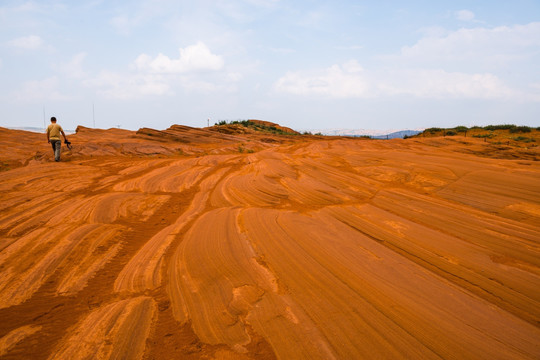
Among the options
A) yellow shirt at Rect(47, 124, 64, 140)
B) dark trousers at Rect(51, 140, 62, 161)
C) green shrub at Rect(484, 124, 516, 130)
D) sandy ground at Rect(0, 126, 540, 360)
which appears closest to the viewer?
sandy ground at Rect(0, 126, 540, 360)

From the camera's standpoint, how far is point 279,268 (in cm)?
311

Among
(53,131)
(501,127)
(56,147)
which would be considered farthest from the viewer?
(501,127)

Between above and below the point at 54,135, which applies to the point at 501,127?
above

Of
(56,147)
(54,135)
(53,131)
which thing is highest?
(53,131)

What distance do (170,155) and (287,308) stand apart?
12559 mm

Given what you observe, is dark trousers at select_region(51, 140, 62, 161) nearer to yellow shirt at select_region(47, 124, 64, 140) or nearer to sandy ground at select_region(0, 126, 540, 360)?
yellow shirt at select_region(47, 124, 64, 140)

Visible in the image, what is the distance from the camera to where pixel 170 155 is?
1359 cm

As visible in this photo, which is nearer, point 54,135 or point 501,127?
point 54,135

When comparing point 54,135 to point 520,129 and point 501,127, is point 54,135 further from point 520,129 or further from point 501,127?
point 501,127

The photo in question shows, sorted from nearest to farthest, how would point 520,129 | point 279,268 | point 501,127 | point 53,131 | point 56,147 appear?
point 279,268 < point 53,131 < point 56,147 < point 520,129 < point 501,127

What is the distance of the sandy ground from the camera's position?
2104 millimetres

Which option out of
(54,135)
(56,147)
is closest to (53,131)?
(54,135)

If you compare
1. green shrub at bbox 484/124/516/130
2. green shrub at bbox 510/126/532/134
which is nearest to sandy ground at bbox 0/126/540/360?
green shrub at bbox 510/126/532/134

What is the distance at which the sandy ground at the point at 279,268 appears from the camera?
82.8 inches
